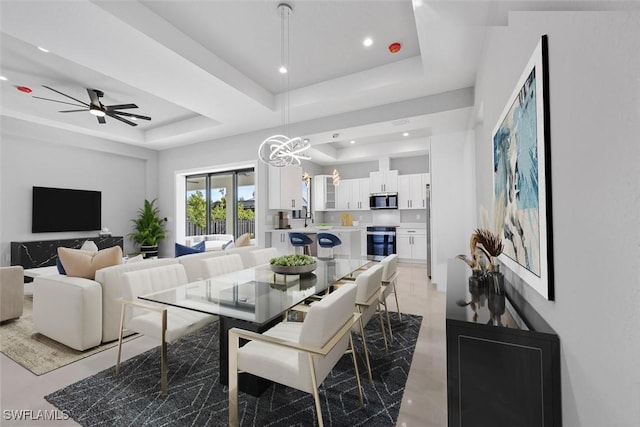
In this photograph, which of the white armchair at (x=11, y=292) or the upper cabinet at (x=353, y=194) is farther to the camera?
the upper cabinet at (x=353, y=194)

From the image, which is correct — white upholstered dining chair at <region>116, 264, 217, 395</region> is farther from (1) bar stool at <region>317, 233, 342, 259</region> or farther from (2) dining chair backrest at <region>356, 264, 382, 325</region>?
Answer: (1) bar stool at <region>317, 233, 342, 259</region>

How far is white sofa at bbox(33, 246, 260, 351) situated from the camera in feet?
7.69

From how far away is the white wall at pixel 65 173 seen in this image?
4863 mm

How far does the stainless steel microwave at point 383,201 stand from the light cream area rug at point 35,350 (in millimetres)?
5892

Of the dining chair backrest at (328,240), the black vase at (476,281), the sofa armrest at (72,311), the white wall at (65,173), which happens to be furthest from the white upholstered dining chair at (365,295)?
the white wall at (65,173)

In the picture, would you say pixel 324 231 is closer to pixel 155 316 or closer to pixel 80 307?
pixel 155 316

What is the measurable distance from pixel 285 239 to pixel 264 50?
128 inches

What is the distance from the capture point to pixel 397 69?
345 cm

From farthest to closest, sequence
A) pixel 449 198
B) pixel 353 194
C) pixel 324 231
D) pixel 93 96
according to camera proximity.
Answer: pixel 353 194, pixel 324 231, pixel 449 198, pixel 93 96

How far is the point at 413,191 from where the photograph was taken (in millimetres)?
7031

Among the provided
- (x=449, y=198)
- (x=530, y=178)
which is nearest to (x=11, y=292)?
(x=530, y=178)

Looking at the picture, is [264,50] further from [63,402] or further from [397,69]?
[63,402]

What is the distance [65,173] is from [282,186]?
453 cm

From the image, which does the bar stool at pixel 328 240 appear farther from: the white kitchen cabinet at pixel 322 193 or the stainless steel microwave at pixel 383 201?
the white kitchen cabinet at pixel 322 193
